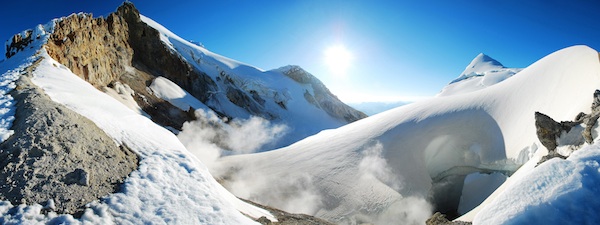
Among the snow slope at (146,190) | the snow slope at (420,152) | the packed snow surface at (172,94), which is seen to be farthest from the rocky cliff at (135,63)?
the snow slope at (420,152)

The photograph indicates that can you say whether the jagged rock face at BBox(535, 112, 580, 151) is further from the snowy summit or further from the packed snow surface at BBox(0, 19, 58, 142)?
the packed snow surface at BBox(0, 19, 58, 142)

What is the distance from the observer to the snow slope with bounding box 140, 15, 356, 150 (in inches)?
1916

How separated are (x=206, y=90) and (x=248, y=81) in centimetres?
1763

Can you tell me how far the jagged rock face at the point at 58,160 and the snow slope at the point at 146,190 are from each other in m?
0.24

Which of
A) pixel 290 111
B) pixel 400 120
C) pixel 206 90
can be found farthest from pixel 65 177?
pixel 290 111

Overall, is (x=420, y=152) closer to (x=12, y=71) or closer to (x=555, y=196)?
(x=555, y=196)

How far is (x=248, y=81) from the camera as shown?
64.4m

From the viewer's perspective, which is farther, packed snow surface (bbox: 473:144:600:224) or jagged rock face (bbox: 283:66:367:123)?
jagged rock face (bbox: 283:66:367:123)

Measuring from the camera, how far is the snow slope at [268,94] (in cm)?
4866

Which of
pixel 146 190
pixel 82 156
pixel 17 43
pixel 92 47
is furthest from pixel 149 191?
pixel 92 47

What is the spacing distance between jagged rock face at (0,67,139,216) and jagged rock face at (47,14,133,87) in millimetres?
16187

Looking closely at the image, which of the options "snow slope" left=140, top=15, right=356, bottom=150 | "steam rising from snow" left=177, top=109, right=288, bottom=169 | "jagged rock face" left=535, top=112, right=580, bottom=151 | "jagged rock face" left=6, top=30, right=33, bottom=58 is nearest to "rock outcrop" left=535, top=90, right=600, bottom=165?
"jagged rock face" left=535, top=112, right=580, bottom=151

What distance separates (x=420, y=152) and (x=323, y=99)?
185 ft

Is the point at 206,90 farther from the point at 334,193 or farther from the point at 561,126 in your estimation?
the point at 561,126
